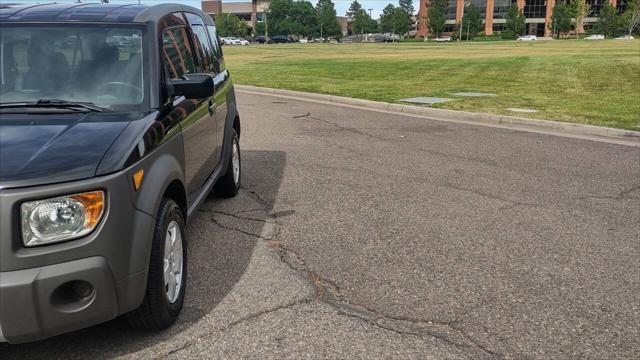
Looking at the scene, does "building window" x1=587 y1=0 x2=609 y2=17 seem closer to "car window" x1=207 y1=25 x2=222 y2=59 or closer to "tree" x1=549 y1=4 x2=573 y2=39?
"tree" x1=549 y1=4 x2=573 y2=39

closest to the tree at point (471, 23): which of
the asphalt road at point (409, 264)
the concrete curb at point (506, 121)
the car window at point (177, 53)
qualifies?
the concrete curb at point (506, 121)

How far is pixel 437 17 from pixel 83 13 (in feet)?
409

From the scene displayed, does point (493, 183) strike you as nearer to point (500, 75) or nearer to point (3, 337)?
point (3, 337)

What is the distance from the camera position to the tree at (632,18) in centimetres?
9975

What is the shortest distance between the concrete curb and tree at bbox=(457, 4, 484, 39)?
362 feet

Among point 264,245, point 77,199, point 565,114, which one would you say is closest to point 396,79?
point 565,114

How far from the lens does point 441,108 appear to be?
12.7 m

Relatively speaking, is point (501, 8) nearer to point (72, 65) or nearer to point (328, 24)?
point (328, 24)

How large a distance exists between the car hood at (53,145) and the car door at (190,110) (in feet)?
2.47

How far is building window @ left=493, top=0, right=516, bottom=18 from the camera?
126000mm

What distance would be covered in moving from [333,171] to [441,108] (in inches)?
233

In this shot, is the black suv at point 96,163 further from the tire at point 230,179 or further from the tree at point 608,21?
the tree at point 608,21

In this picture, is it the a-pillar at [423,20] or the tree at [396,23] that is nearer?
the a-pillar at [423,20]

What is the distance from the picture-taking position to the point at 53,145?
9.52 feet
